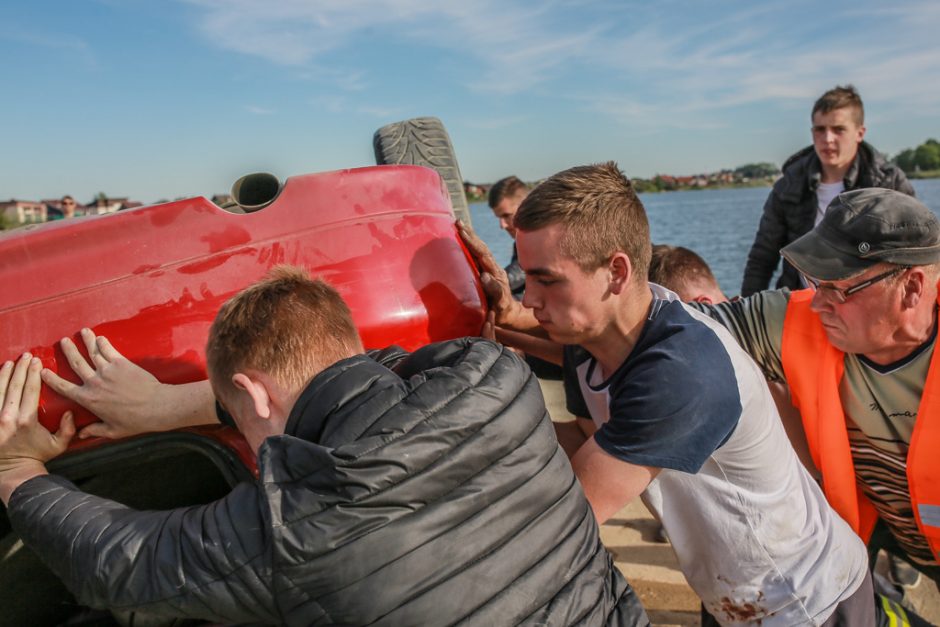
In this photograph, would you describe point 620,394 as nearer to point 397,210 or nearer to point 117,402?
point 397,210

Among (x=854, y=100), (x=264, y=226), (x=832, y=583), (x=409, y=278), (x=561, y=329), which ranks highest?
(x=854, y=100)

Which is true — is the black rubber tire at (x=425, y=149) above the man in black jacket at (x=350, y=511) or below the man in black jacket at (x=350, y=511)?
above

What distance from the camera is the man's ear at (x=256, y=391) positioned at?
4.72 ft

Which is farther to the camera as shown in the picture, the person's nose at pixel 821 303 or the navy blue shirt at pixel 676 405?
the person's nose at pixel 821 303

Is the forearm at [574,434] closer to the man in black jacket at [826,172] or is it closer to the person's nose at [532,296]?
the person's nose at [532,296]

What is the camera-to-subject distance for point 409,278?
2.00 meters

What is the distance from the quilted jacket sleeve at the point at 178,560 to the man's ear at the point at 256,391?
154 mm

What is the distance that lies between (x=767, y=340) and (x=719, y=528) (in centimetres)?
67

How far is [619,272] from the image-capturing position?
6.35ft

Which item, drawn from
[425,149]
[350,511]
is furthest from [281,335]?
[425,149]

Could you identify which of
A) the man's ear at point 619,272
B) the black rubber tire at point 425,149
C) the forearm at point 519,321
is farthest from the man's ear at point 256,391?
the black rubber tire at point 425,149

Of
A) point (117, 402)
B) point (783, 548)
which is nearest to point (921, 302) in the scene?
→ point (783, 548)

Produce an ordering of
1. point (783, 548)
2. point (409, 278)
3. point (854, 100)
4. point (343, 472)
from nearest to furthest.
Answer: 1. point (343, 472)
2. point (783, 548)
3. point (409, 278)
4. point (854, 100)

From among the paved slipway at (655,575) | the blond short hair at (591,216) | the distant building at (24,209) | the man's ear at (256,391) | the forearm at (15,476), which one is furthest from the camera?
the distant building at (24,209)
